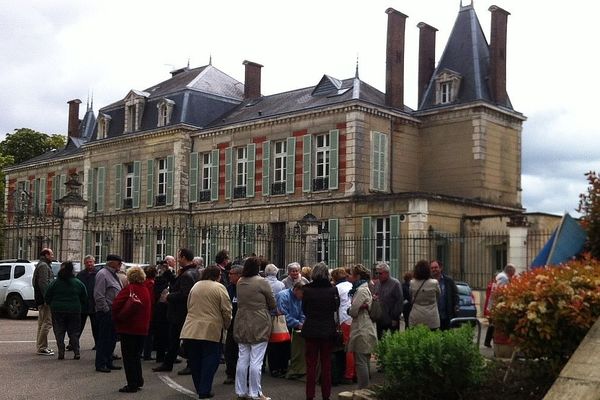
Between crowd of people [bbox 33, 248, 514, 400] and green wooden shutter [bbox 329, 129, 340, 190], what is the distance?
635 inches

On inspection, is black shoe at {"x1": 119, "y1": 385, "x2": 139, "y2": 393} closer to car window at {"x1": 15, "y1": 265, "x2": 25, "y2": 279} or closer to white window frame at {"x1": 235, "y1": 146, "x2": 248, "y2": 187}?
car window at {"x1": 15, "y1": 265, "x2": 25, "y2": 279}

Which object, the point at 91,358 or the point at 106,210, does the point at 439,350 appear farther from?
the point at 106,210

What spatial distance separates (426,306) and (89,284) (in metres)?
5.64

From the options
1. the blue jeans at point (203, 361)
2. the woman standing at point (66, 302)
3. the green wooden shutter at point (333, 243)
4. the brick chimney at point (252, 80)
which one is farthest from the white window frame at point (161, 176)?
the blue jeans at point (203, 361)

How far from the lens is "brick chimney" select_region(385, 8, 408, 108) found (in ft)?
99.2

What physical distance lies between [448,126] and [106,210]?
17021 millimetres

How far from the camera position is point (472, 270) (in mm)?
26328

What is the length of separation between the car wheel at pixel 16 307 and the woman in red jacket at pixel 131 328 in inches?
422

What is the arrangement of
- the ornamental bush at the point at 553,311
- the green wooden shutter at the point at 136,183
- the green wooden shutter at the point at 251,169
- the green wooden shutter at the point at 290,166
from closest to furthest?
the ornamental bush at the point at 553,311 < the green wooden shutter at the point at 290,166 < the green wooden shutter at the point at 251,169 < the green wooden shutter at the point at 136,183

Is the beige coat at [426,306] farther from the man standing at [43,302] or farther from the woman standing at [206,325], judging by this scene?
the man standing at [43,302]

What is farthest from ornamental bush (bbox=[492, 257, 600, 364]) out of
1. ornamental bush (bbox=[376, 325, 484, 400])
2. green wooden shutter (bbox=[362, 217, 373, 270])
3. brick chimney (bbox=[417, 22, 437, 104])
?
brick chimney (bbox=[417, 22, 437, 104])

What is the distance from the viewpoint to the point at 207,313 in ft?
29.0

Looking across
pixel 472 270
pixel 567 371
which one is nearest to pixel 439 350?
pixel 567 371

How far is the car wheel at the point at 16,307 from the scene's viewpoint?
19250 mm
